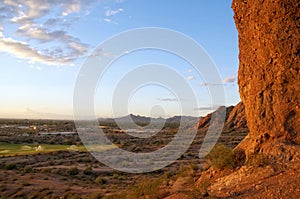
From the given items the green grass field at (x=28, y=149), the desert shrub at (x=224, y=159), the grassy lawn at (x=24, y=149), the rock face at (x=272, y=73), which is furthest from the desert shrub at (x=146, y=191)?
the grassy lawn at (x=24, y=149)

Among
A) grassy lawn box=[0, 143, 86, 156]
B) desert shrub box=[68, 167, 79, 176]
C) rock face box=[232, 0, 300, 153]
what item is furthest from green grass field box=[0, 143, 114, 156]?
rock face box=[232, 0, 300, 153]

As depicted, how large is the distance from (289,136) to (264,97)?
1388mm

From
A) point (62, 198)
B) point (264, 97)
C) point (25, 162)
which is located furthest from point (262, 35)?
point (25, 162)

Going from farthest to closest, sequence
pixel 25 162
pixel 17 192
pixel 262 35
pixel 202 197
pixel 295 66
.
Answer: pixel 25 162 → pixel 17 192 → pixel 262 35 → pixel 295 66 → pixel 202 197

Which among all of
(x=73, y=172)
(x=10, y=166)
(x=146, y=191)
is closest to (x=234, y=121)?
(x=73, y=172)

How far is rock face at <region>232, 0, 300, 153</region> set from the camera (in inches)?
362

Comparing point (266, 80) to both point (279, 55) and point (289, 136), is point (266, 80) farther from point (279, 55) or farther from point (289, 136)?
point (289, 136)

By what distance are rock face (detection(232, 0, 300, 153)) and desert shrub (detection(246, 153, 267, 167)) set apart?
0.37 metres

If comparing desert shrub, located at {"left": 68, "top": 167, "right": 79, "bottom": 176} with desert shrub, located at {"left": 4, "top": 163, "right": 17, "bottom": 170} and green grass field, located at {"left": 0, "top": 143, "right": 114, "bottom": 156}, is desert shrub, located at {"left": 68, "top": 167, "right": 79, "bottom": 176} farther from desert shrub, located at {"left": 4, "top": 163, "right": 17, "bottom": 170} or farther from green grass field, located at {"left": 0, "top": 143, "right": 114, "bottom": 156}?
green grass field, located at {"left": 0, "top": 143, "right": 114, "bottom": 156}

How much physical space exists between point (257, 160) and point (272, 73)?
275cm

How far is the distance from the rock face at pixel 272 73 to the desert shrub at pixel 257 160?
37 cm

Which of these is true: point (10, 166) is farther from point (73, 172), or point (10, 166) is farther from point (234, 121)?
point (234, 121)

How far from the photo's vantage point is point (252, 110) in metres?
10.1

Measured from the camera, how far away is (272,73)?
963 centimetres
